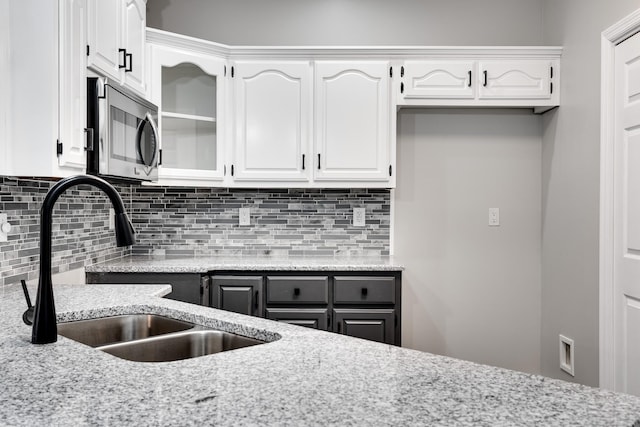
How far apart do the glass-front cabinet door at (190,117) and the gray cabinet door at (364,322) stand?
1077 millimetres

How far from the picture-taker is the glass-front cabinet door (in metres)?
2.86

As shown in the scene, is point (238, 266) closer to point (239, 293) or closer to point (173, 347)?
point (239, 293)

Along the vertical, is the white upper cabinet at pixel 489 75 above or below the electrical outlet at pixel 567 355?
above

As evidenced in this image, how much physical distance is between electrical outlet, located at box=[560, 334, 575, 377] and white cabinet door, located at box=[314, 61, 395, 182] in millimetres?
1403

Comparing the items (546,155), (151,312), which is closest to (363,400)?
(151,312)

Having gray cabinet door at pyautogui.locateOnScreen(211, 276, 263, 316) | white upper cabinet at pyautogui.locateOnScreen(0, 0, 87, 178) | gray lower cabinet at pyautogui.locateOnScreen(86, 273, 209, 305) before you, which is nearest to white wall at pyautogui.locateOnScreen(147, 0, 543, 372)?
gray cabinet door at pyautogui.locateOnScreen(211, 276, 263, 316)

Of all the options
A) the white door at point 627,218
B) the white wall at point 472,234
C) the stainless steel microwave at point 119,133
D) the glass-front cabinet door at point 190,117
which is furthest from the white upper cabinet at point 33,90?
the white door at point 627,218

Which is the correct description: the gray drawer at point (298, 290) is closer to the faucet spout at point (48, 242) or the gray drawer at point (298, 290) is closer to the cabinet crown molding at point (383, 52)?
the cabinet crown molding at point (383, 52)

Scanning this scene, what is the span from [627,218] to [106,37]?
2513 millimetres

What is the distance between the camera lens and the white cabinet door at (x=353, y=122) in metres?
2.95

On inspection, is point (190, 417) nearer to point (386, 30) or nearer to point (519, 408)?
point (519, 408)

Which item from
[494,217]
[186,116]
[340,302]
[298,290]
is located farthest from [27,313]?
[494,217]

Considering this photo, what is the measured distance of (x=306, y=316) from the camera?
2.68 m

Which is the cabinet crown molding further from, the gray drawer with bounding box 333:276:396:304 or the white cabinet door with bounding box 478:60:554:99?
the gray drawer with bounding box 333:276:396:304
